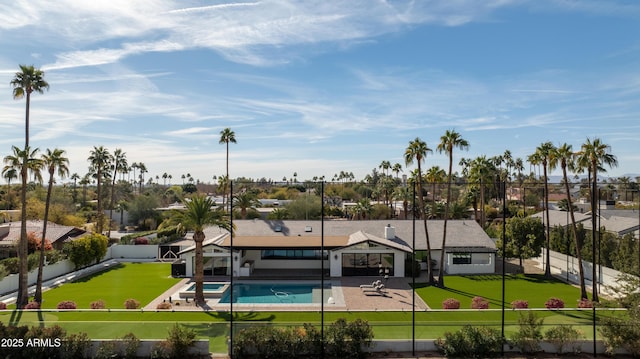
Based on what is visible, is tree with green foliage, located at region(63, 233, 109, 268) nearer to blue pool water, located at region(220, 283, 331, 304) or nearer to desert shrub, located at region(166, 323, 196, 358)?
blue pool water, located at region(220, 283, 331, 304)

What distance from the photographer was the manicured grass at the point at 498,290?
2475 cm

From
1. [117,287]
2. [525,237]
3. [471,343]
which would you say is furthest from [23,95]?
[525,237]

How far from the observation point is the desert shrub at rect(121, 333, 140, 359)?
14.9 meters

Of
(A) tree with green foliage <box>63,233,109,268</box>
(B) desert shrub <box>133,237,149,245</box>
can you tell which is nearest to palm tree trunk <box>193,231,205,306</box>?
(A) tree with green foliage <box>63,233,109,268</box>

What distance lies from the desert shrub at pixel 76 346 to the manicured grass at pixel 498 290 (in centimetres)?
1708

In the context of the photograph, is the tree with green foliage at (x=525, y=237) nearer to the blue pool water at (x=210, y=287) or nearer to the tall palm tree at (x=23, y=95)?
the blue pool water at (x=210, y=287)

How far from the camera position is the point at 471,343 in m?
15.5

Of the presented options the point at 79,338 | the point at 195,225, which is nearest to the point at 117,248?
the point at 195,225

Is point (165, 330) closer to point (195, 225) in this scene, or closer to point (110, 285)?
point (195, 225)

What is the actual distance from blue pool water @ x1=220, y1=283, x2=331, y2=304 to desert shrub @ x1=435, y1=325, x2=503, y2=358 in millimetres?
10426

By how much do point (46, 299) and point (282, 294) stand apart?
14.1 m

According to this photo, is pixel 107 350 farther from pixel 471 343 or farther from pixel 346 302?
pixel 346 302

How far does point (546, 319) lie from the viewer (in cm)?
1730

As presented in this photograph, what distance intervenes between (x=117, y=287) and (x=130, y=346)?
588 inches
